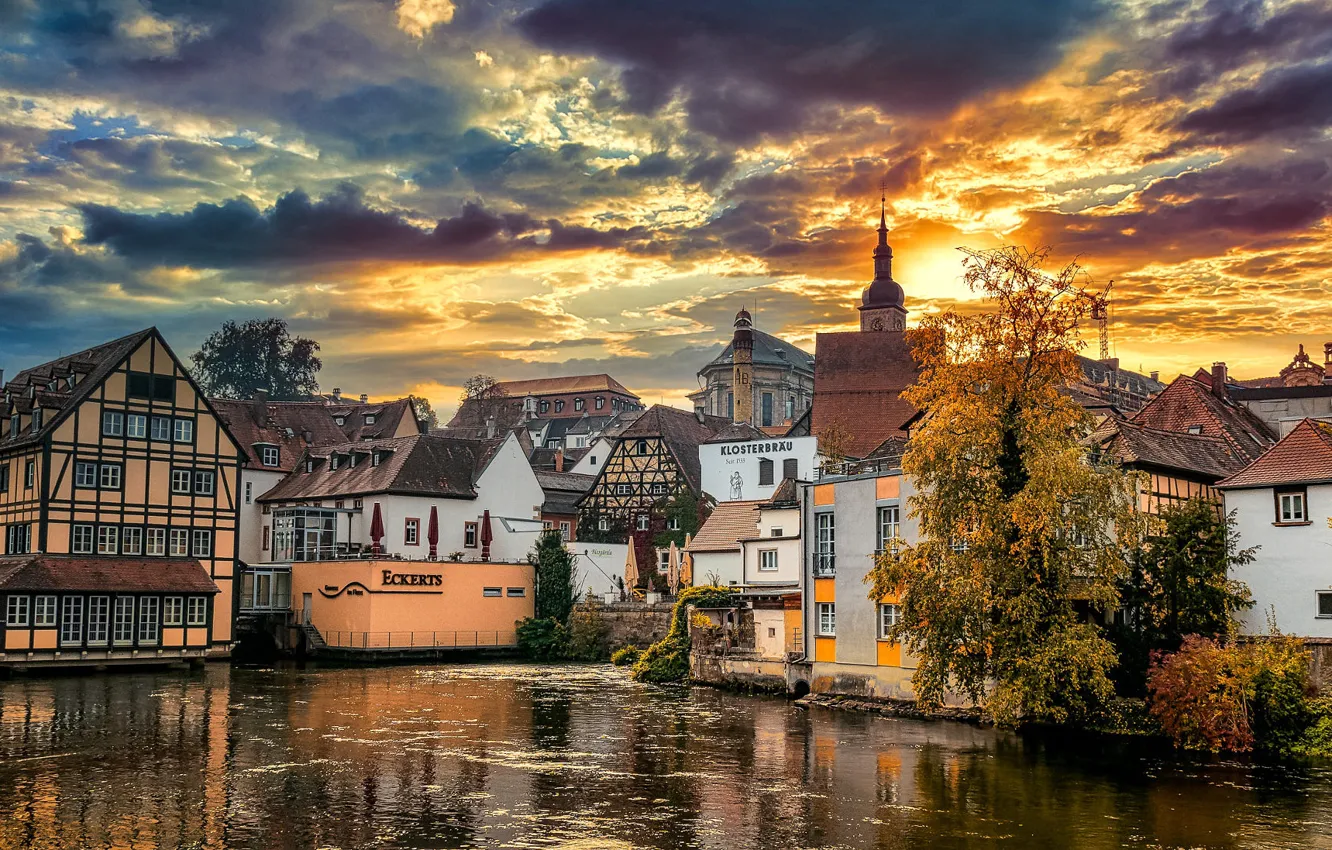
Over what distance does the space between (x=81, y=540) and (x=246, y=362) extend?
196 ft

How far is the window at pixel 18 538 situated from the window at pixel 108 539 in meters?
2.45

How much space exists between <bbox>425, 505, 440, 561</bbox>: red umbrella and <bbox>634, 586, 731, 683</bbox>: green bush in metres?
17.6

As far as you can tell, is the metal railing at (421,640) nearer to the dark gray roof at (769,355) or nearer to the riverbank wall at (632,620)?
the riverbank wall at (632,620)

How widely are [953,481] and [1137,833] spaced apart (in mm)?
11571

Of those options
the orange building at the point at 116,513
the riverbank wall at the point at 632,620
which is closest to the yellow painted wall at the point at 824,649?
the riverbank wall at the point at 632,620

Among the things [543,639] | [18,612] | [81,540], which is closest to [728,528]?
[543,639]

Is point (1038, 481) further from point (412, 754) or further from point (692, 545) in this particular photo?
point (692, 545)

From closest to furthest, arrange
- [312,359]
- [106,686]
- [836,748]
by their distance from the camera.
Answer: [836,748] < [106,686] < [312,359]

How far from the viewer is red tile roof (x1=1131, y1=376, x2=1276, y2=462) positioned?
4509 cm

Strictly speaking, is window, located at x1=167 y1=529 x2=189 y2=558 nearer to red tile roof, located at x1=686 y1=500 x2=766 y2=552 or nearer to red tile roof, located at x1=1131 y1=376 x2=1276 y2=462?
red tile roof, located at x1=686 y1=500 x2=766 y2=552

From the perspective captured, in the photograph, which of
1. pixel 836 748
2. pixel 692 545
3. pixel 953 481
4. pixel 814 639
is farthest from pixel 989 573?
pixel 692 545

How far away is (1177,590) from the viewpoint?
30.5 m

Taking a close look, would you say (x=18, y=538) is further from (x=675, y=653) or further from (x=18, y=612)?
(x=675, y=653)

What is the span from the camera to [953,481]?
29812 millimetres
